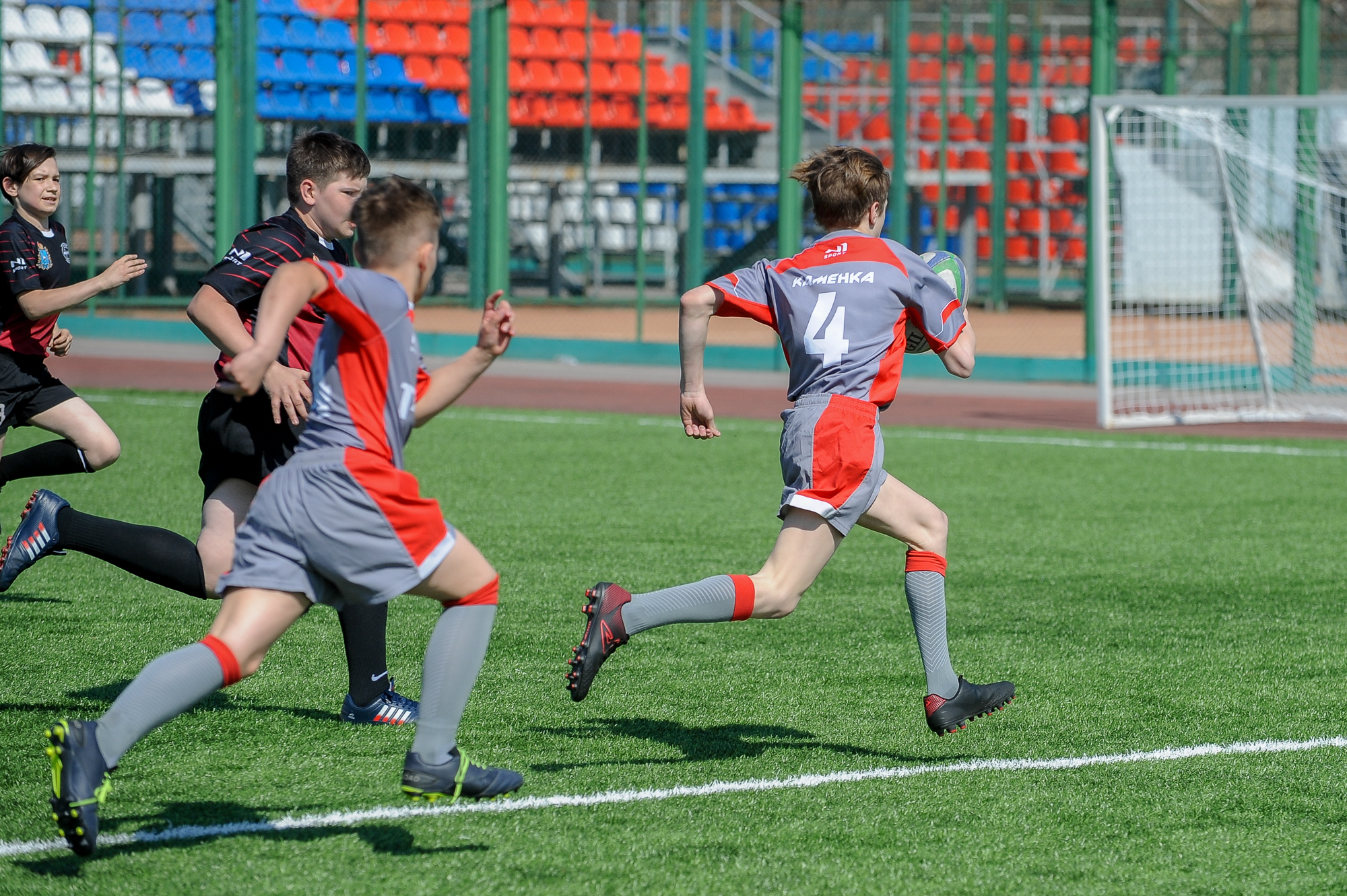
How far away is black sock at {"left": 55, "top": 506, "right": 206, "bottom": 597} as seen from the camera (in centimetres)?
476

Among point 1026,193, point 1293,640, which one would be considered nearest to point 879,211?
point 1293,640

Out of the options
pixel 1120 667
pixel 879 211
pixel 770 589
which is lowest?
pixel 1120 667

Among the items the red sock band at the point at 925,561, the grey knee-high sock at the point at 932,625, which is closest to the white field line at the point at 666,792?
the grey knee-high sock at the point at 932,625

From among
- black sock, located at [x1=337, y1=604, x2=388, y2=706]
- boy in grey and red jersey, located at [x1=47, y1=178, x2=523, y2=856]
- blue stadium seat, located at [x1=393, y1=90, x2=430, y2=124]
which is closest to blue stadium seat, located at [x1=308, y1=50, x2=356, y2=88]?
blue stadium seat, located at [x1=393, y1=90, x2=430, y2=124]

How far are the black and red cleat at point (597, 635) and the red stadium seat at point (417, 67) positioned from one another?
52.5ft

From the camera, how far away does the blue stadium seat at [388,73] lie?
2019cm

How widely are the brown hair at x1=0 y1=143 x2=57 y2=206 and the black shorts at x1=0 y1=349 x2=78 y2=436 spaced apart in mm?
638

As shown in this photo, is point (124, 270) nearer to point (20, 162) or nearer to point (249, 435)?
point (249, 435)

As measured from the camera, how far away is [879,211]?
4402 millimetres

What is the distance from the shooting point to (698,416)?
4.40 metres

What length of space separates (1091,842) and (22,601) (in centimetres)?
441

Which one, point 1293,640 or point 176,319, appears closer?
point 1293,640

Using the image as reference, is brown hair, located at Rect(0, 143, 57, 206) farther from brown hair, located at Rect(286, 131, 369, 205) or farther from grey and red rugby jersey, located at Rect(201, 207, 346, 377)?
brown hair, located at Rect(286, 131, 369, 205)

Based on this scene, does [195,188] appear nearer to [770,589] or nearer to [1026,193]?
[1026,193]
